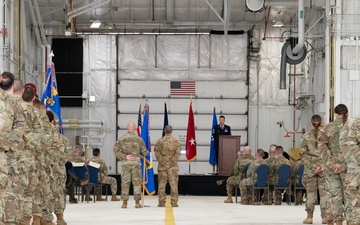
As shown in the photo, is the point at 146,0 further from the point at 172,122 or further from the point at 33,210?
the point at 33,210

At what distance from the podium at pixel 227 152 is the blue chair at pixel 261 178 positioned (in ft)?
12.4

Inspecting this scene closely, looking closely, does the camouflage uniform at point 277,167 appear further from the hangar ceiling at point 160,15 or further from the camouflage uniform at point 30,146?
the camouflage uniform at point 30,146

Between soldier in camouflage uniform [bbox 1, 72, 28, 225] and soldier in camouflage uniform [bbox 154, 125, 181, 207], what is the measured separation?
30.8ft

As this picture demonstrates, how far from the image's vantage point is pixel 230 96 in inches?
1141

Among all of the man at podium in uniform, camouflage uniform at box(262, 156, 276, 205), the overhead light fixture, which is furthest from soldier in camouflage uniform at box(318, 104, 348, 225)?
the overhead light fixture

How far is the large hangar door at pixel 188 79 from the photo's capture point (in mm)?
28922

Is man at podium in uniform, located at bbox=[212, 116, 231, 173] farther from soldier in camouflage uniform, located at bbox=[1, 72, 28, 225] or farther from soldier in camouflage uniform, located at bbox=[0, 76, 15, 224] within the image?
soldier in camouflage uniform, located at bbox=[0, 76, 15, 224]

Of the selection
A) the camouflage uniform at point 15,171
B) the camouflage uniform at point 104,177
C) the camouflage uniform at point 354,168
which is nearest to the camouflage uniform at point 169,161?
the camouflage uniform at point 104,177

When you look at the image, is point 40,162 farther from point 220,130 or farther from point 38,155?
point 220,130

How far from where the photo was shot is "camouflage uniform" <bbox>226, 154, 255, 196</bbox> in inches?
846

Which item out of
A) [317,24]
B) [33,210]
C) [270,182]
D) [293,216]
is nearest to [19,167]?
[33,210]

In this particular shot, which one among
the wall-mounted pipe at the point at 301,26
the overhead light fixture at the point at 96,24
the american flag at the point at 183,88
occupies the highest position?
the overhead light fixture at the point at 96,24

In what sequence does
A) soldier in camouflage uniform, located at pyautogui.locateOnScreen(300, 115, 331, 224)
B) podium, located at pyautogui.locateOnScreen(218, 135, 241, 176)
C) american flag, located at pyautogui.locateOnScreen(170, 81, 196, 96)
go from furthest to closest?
1. american flag, located at pyautogui.locateOnScreen(170, 81, 196, 96)
2. podium, located at pyautogui.locateOnScreen(218, 135, 241, 176)
3. soldier in camouflage uniform, located at pyautogui.locateOnScreen(300, 115, 331, 224)

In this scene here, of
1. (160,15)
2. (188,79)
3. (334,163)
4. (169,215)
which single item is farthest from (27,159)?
(160,15)
